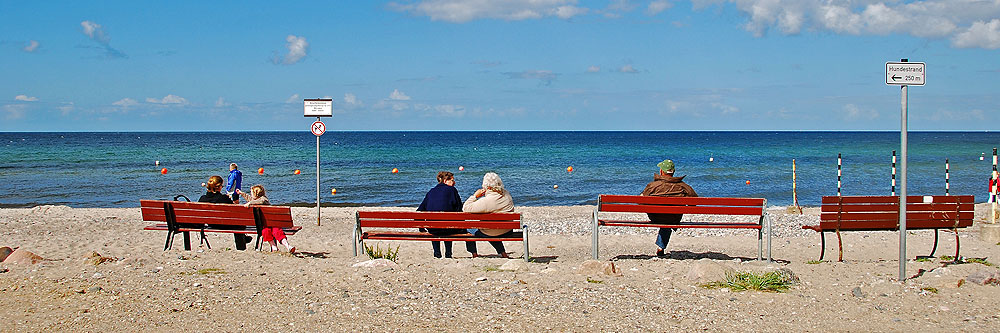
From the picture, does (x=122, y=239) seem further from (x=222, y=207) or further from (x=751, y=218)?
(x=751, y=218)

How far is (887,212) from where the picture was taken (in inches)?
348

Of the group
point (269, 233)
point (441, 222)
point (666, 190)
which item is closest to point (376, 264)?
point (441, 222)

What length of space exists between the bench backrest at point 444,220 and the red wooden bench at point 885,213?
3237 millimetres

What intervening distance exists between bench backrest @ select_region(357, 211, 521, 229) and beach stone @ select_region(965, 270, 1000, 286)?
13.6 ft

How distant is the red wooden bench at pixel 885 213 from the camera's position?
8.77 meters

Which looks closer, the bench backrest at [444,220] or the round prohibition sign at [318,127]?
the bench backrest at [444,220]

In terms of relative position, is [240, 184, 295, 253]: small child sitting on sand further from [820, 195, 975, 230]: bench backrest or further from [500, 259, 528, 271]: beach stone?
[820, 195, 975, 230]: bench backrest

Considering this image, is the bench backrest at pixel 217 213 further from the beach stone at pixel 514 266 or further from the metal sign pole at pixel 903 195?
the metal sign pole at pixel 903 195

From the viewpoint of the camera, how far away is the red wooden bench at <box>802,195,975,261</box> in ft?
28.8

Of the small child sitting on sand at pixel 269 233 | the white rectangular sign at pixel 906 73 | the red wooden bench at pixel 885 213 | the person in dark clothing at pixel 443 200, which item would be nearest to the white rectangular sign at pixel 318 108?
the small child sitting on sand at pixel 269 233

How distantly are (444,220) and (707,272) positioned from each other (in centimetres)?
291

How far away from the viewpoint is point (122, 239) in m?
12.6

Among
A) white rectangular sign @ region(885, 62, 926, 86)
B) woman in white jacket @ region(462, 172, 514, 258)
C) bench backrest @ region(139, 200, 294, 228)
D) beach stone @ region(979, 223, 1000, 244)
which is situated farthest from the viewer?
beach stone @ region(979, 223, 1000, 244)

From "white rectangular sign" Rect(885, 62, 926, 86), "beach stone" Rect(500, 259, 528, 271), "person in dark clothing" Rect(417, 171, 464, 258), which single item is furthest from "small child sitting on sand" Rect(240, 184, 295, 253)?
"white rectangular sign" Rect(885, 62, 926, 86)
